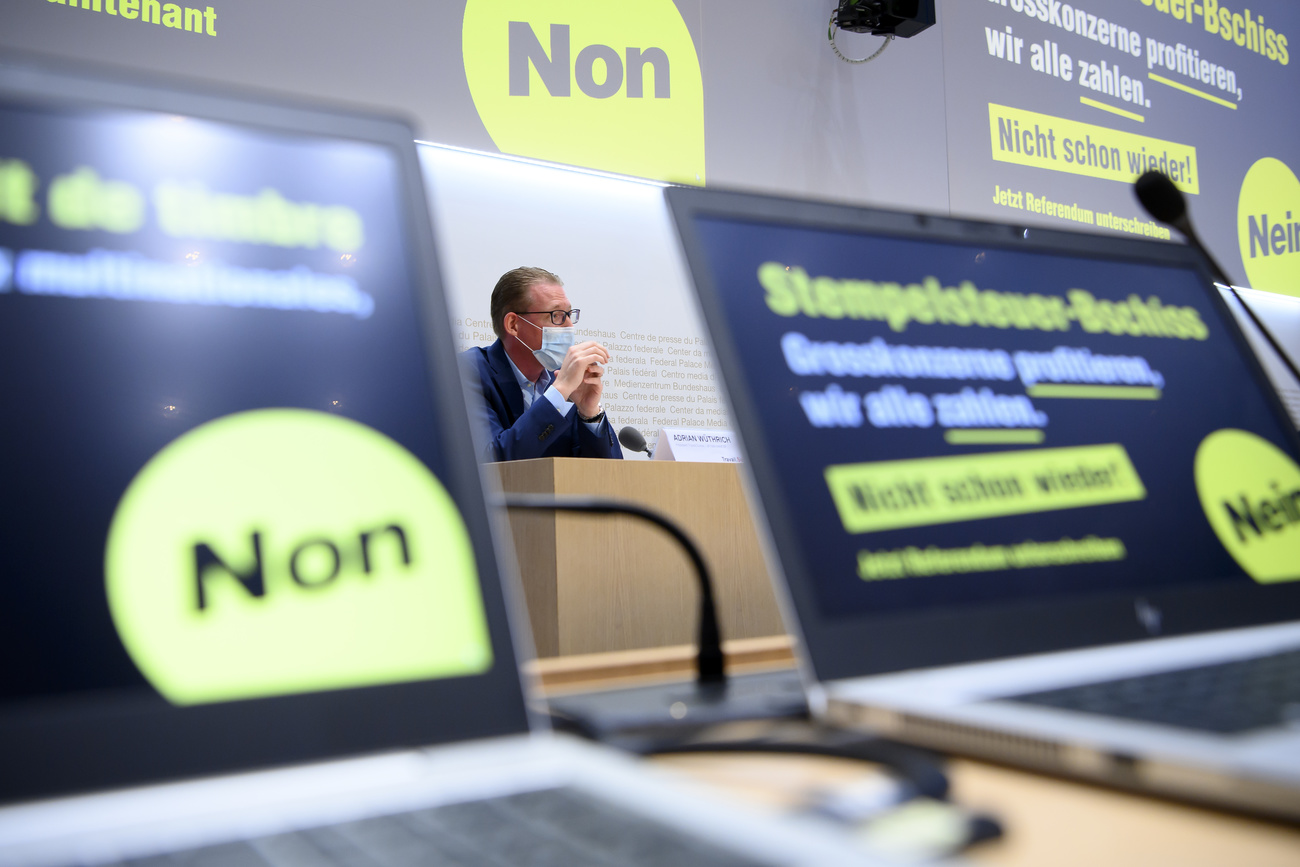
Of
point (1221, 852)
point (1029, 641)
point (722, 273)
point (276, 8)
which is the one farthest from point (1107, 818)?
point (276, 8)

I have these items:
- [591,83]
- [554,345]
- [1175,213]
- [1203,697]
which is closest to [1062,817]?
[1203,697]

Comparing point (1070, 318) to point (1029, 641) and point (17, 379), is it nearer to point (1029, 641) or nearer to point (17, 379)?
point (1029, 641)

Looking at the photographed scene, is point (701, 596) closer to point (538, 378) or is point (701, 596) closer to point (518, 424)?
point (518, 424)

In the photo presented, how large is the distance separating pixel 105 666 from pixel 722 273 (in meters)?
0.34

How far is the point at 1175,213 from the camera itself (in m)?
0.77

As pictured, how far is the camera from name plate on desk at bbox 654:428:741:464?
5.14ft

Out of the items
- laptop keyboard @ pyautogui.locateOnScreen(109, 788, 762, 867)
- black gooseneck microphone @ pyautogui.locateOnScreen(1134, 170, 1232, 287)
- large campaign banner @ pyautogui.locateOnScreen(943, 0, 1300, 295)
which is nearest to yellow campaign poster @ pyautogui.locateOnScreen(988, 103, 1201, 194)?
large campaign banner @ pyautogui.locateOnScreen(943, 0, 1300, 295)

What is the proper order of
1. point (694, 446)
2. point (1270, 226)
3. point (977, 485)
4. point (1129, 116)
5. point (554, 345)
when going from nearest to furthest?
point (977, 485) → point (694, 446) → point (554, 345) → point (1129, 116) → point (1270, 226)

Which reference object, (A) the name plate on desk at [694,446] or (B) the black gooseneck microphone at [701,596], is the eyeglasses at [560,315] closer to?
(A) the name plate on desk at [694,446]

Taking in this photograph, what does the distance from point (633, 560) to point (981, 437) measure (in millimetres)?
724

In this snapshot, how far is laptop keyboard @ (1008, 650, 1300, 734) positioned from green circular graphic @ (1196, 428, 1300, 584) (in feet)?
0.51

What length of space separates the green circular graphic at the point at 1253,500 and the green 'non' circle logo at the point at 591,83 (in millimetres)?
1960

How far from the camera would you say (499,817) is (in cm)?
30

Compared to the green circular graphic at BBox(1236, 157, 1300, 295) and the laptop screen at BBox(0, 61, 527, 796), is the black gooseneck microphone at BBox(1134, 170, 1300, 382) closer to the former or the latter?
the laptop screen at BBox(0, 61, 527, 796)
